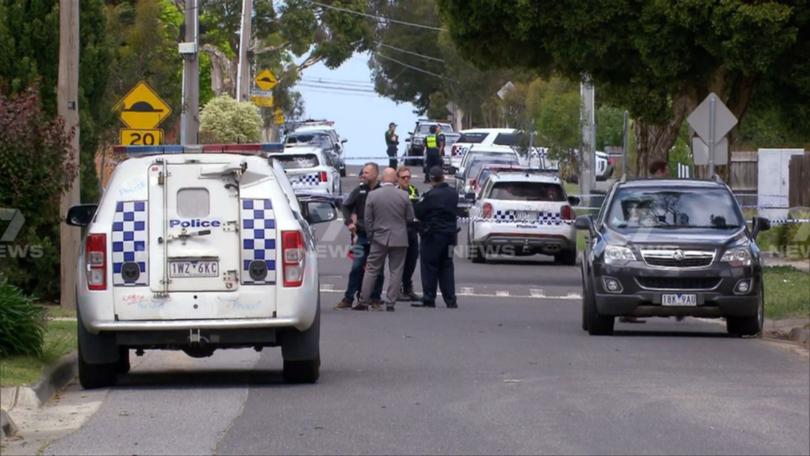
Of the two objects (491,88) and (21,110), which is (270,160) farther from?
(491,88)

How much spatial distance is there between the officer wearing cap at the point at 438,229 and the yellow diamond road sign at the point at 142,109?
7213 millimetres

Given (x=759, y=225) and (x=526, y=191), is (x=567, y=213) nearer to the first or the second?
(x=526, y=191)

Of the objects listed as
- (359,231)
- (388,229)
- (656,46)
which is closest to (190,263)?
(388,229)

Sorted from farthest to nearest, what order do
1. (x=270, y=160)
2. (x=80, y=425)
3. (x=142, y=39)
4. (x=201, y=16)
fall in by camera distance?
(x=201, y=16) < (x=142, y=39) < (x=270, y=160) < (x=80, y=425)

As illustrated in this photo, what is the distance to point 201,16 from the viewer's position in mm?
64562

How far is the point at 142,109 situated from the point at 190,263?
15.4m

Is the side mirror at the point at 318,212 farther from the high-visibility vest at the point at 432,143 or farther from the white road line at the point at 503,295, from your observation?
the high-visibility vest at the point at 432,143

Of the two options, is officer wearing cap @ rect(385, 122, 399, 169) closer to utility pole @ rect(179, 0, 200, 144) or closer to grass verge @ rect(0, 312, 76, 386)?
utility pole @ rect(179, 0, 200, 144)

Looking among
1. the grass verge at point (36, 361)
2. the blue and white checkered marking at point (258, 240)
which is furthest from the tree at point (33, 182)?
the blue and white checkered marking at point (258, 240)

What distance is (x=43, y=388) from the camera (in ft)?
43.4

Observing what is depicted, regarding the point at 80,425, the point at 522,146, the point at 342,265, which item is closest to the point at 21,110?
the point at 80,425

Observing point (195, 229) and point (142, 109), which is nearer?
point (195, 229)

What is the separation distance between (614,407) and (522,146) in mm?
40483

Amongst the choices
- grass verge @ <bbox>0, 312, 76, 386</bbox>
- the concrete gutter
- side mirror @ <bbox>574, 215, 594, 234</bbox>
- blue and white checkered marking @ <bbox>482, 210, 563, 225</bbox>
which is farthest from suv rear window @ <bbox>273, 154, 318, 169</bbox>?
the concrete gutter
